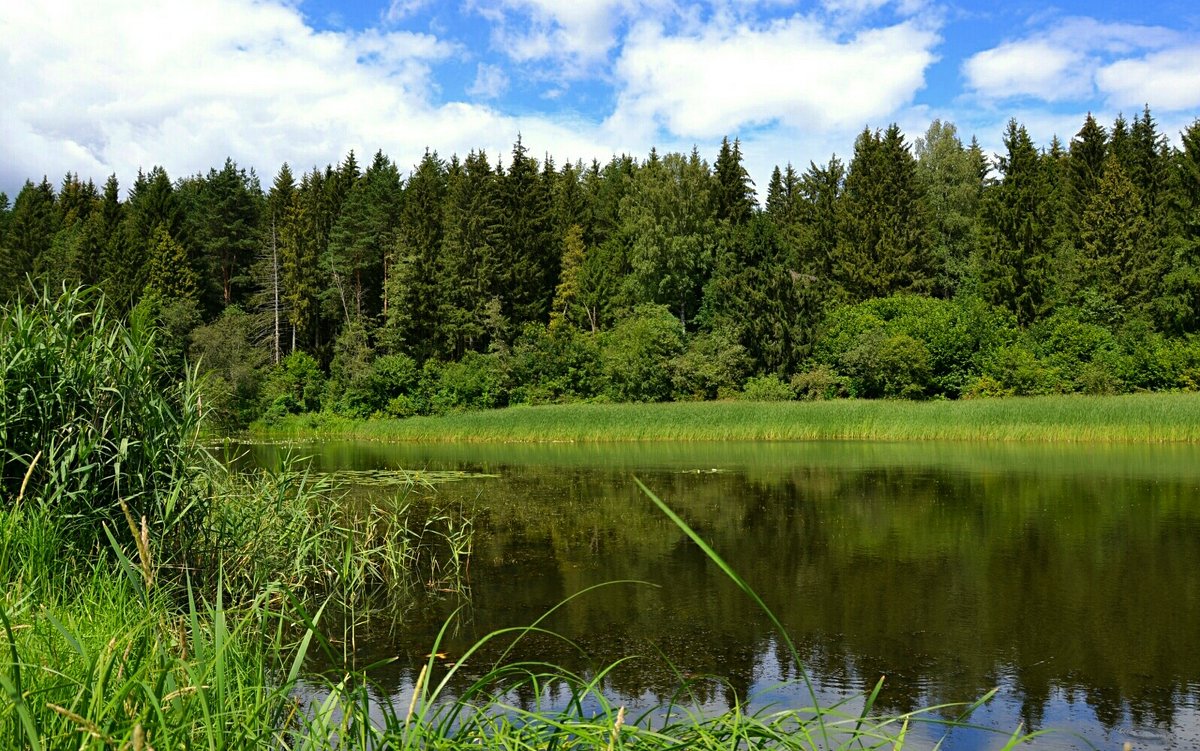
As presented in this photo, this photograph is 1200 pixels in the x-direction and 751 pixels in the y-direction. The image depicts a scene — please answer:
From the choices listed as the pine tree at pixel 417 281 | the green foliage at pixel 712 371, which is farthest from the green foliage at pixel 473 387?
the green foliage at pixel 712 371

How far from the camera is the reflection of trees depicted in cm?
622

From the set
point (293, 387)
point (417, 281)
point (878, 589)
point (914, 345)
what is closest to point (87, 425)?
point (878, 589)

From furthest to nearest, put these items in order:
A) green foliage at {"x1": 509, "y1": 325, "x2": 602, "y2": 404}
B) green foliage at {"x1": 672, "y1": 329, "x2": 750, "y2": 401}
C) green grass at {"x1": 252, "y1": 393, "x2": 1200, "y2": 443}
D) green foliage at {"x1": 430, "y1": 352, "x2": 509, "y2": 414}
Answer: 1. green foliage at {"x1": 509, "y1": 325, "x2": 602, "y2": 404}
2. green foliage at {"x1": 430, "y1": 352, "x2": 509, "y2": 414}
3. green foliage at {"x1": 672, "y1": 329, "x2": 750, "y2": 401}
4. green grass at {"x1": 252, "y1": 393, "x2": 1200, "y2": 443}

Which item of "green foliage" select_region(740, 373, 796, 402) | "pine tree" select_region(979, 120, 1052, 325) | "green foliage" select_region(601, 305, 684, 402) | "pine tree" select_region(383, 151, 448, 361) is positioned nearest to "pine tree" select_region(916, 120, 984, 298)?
"pine tree" select_region(979, 120, 1052, 325)

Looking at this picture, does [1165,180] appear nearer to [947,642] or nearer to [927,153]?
[927,153]

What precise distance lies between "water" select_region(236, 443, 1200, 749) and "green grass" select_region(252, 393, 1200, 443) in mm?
7248

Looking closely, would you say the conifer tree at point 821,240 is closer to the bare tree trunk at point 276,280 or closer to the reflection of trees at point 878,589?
the bare tree trunk at point 276,280

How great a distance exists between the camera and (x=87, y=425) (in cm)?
599

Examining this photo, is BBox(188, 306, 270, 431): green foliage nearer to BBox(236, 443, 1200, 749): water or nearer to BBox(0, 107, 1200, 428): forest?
BBox(0, 107, 1200, 428): forest

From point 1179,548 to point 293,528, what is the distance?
9313 mm

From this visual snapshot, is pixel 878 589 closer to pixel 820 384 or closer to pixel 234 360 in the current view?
pixel 820 384

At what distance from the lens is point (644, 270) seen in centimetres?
Answer: 4369

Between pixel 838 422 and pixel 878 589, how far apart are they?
64.9 ft

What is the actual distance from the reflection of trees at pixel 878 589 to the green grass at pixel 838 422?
30.9 ft
